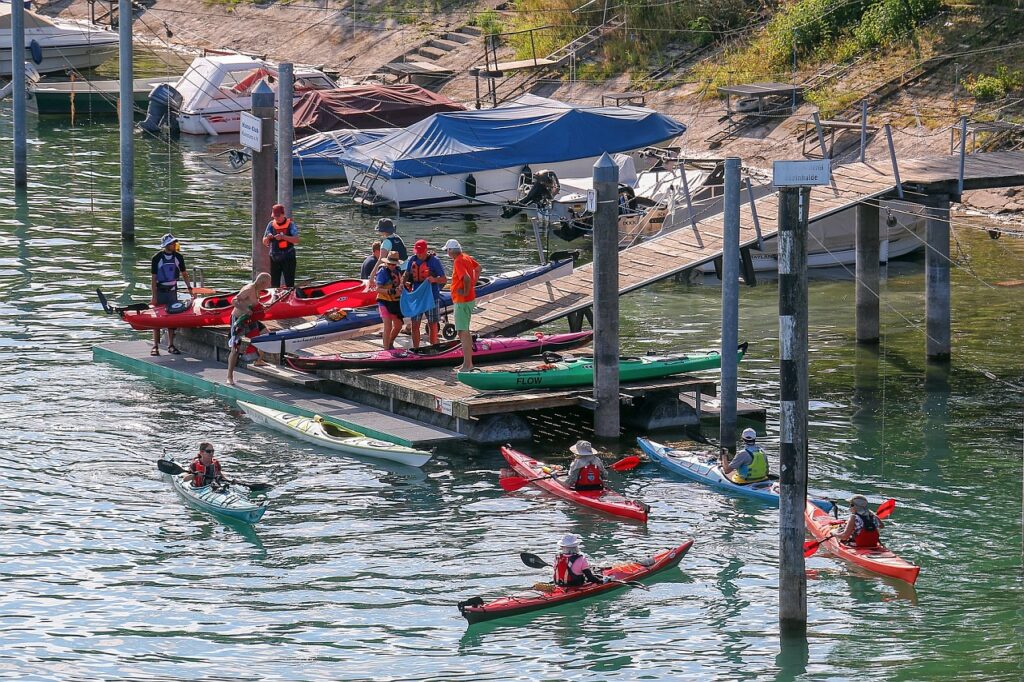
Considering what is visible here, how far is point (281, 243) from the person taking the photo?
28578 mm

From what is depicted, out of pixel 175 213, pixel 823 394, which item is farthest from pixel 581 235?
pixel 823 394

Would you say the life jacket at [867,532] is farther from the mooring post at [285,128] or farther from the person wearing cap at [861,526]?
the mooring post at [285,128]

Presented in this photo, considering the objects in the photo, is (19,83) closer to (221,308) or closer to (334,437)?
(221,308)

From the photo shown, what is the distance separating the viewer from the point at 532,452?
2400 cm

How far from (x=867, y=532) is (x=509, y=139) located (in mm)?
23542

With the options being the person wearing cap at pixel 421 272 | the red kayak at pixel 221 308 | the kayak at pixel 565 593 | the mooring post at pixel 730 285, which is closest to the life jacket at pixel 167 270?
the red kayak at pixel 221 308

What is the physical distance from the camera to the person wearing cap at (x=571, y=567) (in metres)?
18.3

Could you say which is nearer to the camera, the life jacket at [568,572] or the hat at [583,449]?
the life jacket at [568,572]

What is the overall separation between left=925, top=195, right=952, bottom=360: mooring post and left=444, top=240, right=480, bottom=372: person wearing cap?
29.2 feet

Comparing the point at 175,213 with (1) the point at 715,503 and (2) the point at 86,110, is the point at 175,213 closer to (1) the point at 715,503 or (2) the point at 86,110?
(2) the point at 86,110

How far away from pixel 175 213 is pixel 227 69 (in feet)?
43.2

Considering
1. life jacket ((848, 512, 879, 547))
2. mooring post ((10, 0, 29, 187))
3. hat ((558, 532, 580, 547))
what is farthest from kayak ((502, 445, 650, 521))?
mooring post ((10, 0, 29, 187))

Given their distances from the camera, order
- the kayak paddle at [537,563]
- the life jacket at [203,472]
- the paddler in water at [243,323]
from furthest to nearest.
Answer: the paddler in water at [243,323] → the life jacket at [203,472] → the kayak paddle at [537,563]

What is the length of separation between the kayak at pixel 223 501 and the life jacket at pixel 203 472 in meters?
0.08
